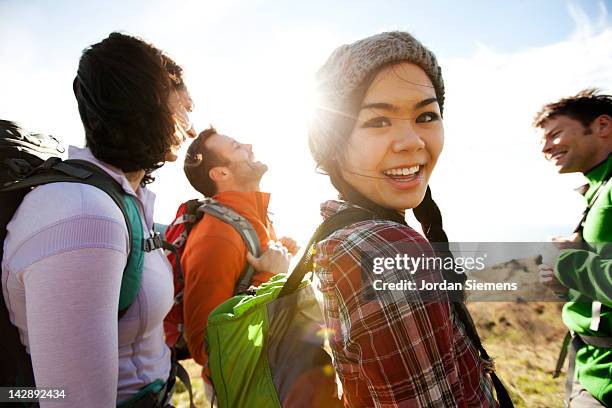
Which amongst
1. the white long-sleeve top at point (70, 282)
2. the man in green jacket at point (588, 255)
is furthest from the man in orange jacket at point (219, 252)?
the man in green jacket at point (588, 255)

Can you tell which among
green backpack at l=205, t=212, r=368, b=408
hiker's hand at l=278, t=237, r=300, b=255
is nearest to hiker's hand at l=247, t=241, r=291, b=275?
hiker's hand at l=278, t=237, r=300, b=255

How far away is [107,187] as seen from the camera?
1.52 meters

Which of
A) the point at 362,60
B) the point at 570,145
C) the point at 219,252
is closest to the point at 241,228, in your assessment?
the point at 219,252

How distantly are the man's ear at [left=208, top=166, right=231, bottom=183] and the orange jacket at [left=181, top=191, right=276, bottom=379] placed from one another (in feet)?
3.08

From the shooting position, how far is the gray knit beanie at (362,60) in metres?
1.47

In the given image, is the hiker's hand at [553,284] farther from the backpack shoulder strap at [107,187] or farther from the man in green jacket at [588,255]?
the backpack shoulder strap at [107,187]

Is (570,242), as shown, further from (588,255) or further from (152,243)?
(152,243)

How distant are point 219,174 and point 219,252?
147cm

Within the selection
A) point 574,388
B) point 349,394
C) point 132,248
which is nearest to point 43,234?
point 132,248

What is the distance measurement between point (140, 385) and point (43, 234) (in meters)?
0.98

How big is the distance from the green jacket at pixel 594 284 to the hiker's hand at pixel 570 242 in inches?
4.5

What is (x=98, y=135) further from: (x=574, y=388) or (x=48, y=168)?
(x=574, y=388)

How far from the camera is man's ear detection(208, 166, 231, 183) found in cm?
428

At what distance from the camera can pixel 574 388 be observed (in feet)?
9.74
